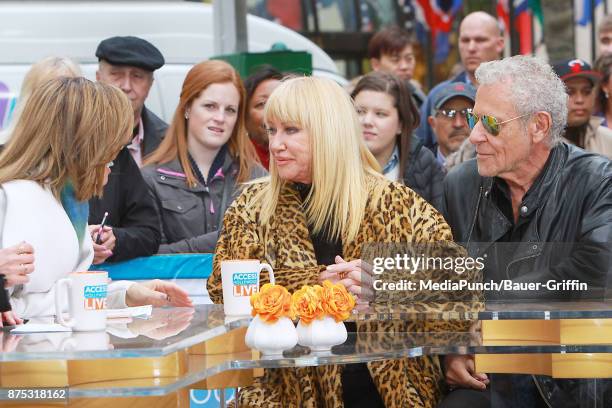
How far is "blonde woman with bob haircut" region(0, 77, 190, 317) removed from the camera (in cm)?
416

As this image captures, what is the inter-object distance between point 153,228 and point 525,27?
12615 millimetres

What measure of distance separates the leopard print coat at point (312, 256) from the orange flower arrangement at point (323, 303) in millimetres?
324

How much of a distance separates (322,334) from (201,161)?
277 centimetres

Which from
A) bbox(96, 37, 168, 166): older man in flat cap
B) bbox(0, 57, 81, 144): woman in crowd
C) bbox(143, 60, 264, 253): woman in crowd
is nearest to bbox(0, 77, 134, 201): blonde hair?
bbox(0, 57, 81, 144): woman in crowd

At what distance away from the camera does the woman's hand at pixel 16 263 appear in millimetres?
3949

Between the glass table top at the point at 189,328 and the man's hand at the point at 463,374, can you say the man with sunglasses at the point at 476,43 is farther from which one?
the glass table top at the point at 189,328

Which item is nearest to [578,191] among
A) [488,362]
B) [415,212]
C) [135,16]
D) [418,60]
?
[415,212]

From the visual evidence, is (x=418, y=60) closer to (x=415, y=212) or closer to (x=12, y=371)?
(x=415, y=212)

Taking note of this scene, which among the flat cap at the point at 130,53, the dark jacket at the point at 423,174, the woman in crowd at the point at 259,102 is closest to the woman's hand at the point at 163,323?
the dark jacket at the point at 423,174

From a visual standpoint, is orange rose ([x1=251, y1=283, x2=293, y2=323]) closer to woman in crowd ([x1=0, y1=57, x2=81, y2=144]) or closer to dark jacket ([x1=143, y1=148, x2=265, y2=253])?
dark jacket ([x1=143, y1=148, x2=265, y2=253])

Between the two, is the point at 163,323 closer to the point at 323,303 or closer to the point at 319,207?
the point at 323,303

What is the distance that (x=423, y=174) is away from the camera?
21.9 ft

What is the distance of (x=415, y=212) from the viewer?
459cm

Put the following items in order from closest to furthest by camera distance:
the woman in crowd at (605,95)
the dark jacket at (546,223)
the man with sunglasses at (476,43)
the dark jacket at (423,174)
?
the dark jacket at (546,223), the dark jacket at (423,174), the woman in crowd at (605,95), the man with sunglasses at (476,43)
